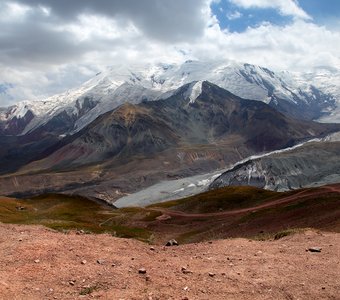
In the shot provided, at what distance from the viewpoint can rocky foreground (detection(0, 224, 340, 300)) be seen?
68.0ft

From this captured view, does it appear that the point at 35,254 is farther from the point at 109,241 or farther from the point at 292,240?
the point at 292,240

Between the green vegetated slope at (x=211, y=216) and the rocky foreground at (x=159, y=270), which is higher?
the rocky foreground at (x=159, y=270)

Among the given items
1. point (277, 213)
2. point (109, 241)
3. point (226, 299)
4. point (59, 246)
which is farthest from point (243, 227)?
point (226, 299)

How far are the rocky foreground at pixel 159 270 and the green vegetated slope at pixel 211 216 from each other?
29.3 feet

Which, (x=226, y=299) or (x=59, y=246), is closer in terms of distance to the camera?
(x=226, y=299)

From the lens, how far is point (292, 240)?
3228cm

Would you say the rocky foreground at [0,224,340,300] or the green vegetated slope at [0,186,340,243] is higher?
the rocky foreground at [0,224,340,300]

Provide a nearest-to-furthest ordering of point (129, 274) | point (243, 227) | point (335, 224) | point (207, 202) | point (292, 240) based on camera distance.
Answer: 1. point (129, 274)
2. point (292, 240)
3. point (335, 224)
4. point (243, 227)
5. point (207, 202)

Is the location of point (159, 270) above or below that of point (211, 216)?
above

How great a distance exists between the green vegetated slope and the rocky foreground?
8.94 meters

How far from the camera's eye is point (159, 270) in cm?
2372

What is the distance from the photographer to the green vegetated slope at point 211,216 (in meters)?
56.8

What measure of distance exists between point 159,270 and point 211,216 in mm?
68593

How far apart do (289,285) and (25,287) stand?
37.6ft
